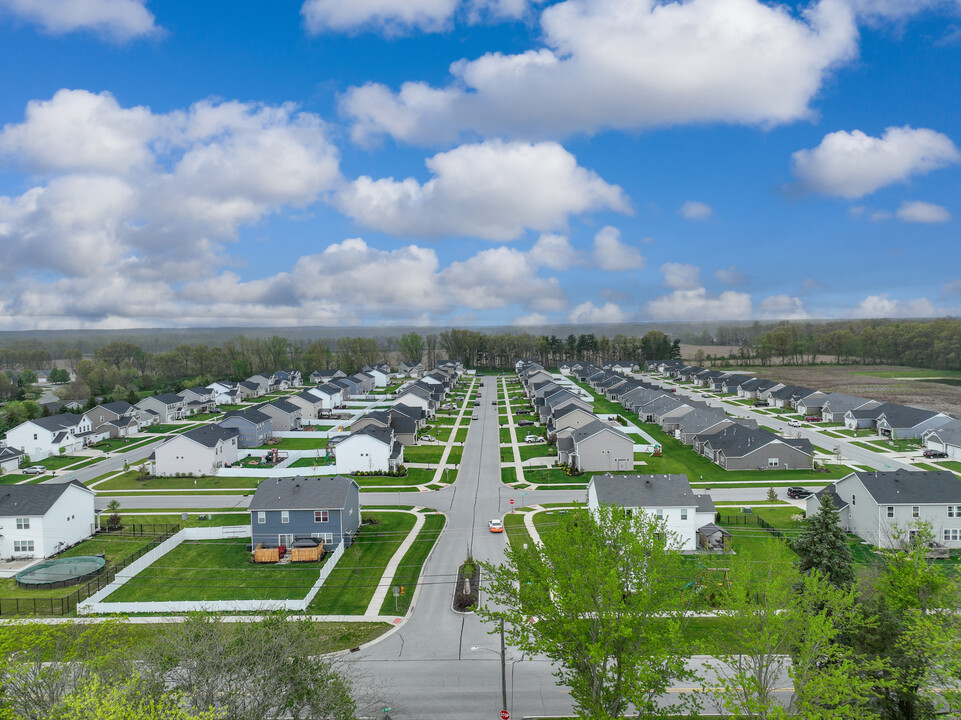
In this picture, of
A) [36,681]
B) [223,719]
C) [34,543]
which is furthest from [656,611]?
[34,543]

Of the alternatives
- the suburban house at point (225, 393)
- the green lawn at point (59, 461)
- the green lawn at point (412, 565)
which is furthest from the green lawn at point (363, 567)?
the suburban house at point (225, 393)

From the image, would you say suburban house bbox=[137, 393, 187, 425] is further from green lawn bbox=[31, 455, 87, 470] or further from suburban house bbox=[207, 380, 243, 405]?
green lawn bbox=[31, 455, 87, 470]

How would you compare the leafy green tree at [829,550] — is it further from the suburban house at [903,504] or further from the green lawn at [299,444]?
the green lawn at [299,444]

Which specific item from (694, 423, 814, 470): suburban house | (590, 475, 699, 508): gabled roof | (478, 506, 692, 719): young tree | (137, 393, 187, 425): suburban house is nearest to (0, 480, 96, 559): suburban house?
(478, 506, 692, 719): young tree

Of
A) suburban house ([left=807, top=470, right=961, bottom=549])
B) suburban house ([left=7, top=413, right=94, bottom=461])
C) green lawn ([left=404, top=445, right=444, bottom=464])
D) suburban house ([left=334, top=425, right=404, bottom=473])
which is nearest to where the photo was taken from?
suburban house ([left=807, top=470, right=961, bottom=549])

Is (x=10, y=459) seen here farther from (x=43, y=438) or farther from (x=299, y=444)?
(x=299, y=444)

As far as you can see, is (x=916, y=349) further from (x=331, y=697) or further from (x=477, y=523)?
(x=331, y=697)

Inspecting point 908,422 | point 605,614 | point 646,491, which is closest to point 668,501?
point 646,491
